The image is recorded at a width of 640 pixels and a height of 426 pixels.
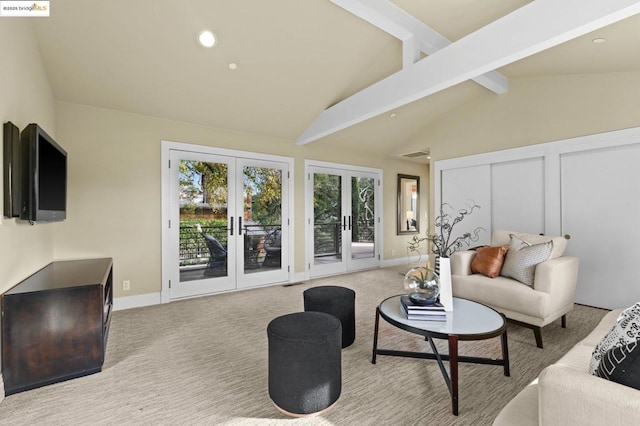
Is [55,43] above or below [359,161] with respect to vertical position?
above

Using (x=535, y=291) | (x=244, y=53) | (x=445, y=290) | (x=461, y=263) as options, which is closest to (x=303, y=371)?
(x=445, y=290)

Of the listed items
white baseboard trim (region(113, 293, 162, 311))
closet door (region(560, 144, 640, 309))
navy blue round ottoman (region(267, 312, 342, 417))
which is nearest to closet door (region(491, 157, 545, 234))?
closet door (region(560, 144, 640, 309))

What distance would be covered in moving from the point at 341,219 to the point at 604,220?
364 cm

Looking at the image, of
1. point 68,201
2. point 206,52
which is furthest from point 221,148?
point 68,201

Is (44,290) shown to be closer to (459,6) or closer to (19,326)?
(19,326)

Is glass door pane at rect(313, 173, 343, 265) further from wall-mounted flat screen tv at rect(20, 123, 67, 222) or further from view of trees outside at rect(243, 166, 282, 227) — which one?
wall-mounted flat screen tv at rect(20, 123, 67, 222)

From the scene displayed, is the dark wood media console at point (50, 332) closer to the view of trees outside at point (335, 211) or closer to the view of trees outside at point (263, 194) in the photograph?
the view of trees outside at point (263, 194)

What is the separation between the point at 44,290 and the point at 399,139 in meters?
5.44

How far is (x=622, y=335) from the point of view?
0.94m

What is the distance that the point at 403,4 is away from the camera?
9.52 feet

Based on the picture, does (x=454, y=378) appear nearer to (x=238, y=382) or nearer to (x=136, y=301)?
(x=238, y=382)

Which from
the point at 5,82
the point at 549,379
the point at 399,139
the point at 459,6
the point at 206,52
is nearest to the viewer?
the point at 549,379

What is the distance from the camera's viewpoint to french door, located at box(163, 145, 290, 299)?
13.4 feet

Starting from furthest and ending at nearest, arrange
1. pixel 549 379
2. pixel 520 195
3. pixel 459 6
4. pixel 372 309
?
1. pixel 520 195
2. pixel 372 309
3. pixel 459 6
4. pixel 549 379
